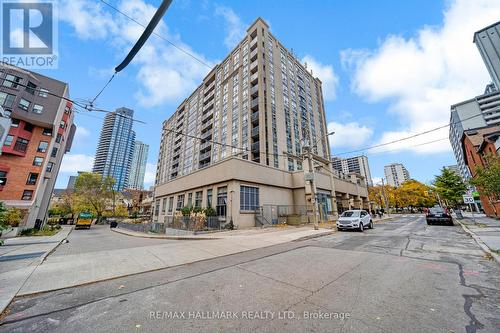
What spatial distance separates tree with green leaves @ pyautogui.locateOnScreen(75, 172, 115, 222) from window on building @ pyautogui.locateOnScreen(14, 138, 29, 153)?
17.5 meters

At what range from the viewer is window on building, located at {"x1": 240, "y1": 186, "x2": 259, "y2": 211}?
20.3 m

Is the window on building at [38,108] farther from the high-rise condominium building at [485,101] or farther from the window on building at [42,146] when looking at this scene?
the high-rise condominium building at [485,101]

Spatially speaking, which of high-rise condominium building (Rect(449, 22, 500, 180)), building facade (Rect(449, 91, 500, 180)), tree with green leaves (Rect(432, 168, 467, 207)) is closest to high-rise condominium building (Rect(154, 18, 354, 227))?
tree with green leaves (Rect(432, 168, 467, 207))

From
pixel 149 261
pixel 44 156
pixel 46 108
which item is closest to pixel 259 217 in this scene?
pixel 149 261

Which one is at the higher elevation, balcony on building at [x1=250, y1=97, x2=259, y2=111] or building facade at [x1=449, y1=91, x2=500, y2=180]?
building facade at [x1=449, y1=91, x2=500, y2=180]

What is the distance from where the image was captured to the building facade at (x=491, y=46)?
6344cm

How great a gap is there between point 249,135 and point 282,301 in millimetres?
35093

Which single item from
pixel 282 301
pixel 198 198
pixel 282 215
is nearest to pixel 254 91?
pixel 198 198

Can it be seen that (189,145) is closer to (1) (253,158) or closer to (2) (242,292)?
(1) (253,158)

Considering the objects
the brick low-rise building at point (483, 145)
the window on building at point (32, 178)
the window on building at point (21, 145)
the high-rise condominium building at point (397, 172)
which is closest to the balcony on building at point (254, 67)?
the brick low-rise building at point (483, 145)

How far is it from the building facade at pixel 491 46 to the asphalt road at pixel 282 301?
103 meters

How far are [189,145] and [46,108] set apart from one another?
29349 millimetres

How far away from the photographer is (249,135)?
1484 inches

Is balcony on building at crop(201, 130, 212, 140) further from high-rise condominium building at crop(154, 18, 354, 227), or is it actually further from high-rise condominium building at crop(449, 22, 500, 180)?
high-rise condominium building at crop(449, 22, 500, 180)
